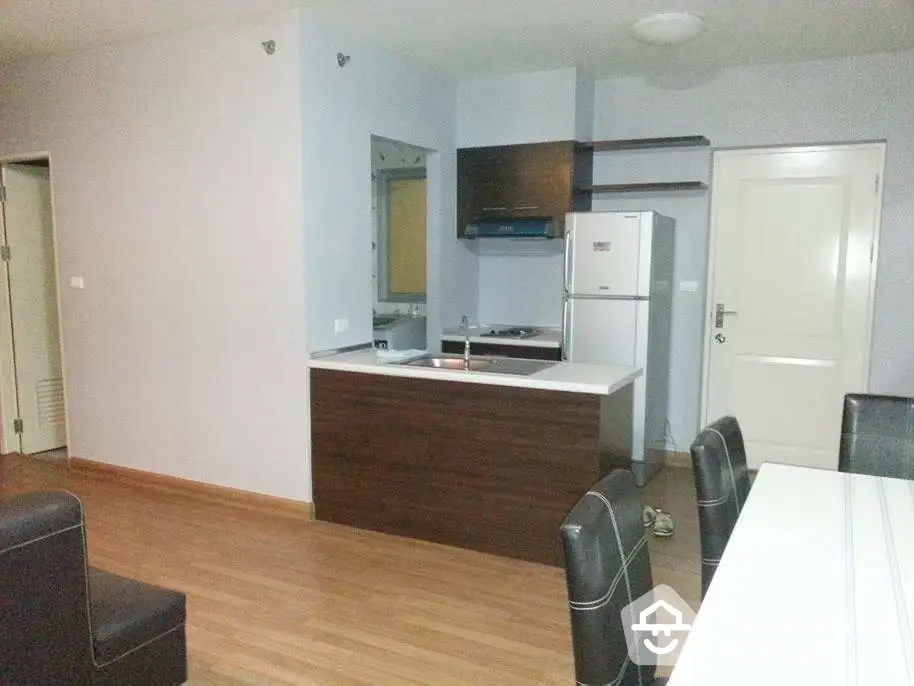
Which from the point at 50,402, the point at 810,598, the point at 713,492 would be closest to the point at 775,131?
→ the point at 713,492

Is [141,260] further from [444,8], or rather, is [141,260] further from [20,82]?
[444,8]

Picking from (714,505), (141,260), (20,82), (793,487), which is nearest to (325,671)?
(714,505)

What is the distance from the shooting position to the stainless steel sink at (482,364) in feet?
11.5

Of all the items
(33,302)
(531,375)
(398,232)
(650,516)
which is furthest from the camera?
(398,232)

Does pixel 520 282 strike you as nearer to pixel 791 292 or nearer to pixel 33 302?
pixel 791 292

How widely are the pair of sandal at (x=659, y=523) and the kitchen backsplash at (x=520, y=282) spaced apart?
5.88 feet

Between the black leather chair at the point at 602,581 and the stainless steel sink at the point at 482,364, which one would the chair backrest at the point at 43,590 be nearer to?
the black leather chair at the point at 602,581

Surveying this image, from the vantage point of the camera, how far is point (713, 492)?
1.81 meters

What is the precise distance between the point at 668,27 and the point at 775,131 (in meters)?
1.63

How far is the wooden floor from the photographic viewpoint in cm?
247

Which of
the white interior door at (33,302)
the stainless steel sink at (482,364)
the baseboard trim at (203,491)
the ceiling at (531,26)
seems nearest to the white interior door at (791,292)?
the ceiling at (531,26)

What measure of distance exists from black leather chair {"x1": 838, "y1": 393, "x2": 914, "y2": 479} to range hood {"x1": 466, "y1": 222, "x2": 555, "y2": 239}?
2577 mm

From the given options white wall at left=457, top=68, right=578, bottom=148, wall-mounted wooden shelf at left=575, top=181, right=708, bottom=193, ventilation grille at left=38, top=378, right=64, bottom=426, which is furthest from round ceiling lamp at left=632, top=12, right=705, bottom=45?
ventilation grille at left=38, top=378, right=64, bottom=426

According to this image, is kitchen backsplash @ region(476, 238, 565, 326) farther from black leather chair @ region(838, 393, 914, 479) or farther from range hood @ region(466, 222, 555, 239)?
black leather chair @ region(838, 393, 914, 479)
